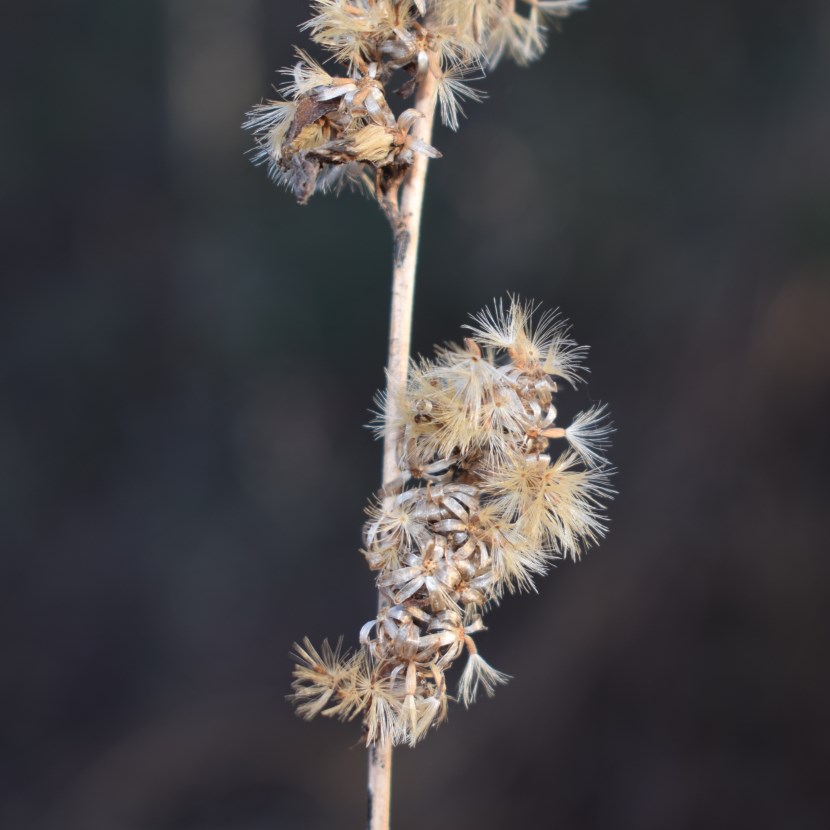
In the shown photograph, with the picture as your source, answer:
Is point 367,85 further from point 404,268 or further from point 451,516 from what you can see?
point 451,516

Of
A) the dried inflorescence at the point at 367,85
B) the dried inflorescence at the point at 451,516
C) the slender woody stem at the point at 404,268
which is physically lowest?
the dried inflorescence at the point at 451,516

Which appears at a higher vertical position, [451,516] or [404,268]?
[404,268]

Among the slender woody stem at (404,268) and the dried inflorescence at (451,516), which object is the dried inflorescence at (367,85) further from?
the dried inflorescence at (451,516)

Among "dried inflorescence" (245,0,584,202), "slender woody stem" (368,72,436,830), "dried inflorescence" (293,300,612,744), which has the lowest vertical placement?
"dried inflorescence" (293,300,612,744)

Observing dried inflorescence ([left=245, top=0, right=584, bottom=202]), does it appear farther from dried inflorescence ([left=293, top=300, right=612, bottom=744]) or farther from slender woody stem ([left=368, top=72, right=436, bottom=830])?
dried inflorescence ([left=293, top=300, right=612, bottom=744])

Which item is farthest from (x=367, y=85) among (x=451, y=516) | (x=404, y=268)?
(x=451, y=516)

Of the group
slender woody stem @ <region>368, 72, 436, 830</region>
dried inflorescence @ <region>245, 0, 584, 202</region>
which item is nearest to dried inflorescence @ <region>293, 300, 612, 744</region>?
slender woody stem @ <region>368, 72, 436, 830</region>

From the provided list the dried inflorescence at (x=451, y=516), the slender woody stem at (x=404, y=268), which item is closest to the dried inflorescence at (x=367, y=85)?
the slender woody stem at (x=404, y=268)

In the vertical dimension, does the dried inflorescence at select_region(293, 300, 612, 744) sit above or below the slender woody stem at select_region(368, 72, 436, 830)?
below
